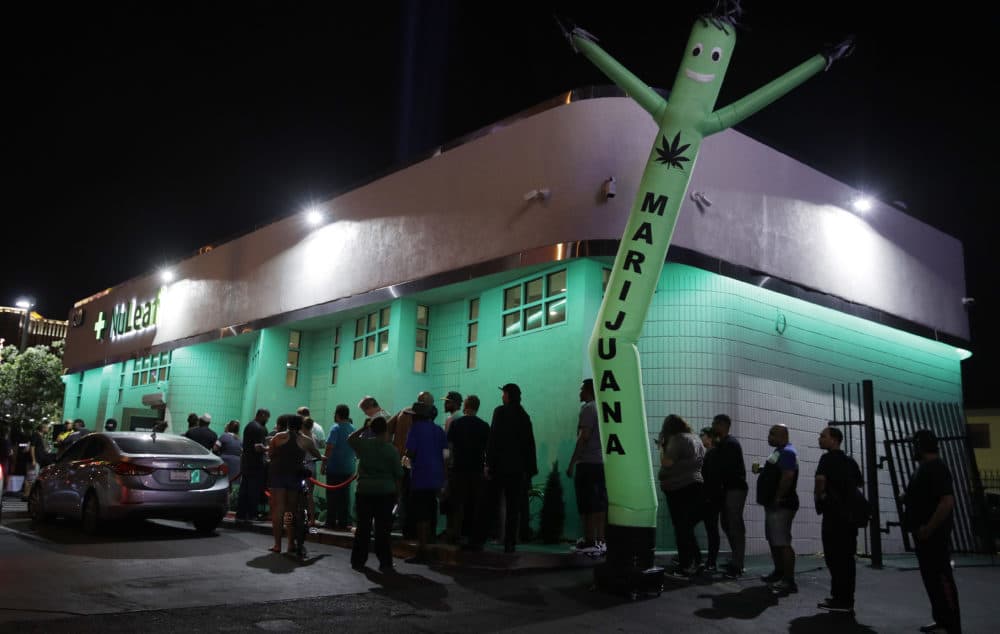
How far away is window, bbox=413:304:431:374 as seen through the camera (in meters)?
14.3

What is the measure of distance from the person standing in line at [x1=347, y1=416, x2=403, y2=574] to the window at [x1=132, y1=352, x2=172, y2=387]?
14.4 meters

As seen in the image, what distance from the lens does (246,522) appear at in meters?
12.9

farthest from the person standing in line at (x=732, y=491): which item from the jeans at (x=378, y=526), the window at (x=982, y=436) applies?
the window at (x=982, y=436)

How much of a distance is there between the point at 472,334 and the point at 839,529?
286 inches

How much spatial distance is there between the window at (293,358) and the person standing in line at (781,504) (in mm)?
11404

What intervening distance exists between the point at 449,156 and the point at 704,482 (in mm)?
6851

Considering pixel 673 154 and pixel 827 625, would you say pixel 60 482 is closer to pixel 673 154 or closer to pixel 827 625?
pixel 673 154

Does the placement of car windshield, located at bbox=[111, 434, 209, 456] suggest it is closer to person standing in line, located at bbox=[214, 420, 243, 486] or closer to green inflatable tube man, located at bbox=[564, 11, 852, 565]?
person standing in line, located at bbox=[214, 420, 243, 486]

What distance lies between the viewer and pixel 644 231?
7723 millimetres

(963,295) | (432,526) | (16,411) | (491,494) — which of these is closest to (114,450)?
(432,526)

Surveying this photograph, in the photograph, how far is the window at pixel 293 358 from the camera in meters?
17.5

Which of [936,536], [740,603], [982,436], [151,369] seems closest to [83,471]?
[740,603]

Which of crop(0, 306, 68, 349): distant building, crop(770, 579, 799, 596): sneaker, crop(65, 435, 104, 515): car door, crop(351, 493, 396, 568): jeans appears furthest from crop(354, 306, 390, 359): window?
crop(0, 306, 68, 349): distant building

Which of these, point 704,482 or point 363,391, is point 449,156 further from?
point 704,482
